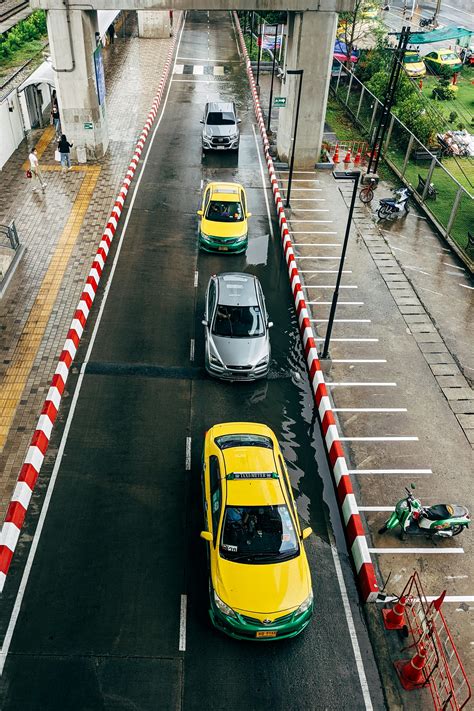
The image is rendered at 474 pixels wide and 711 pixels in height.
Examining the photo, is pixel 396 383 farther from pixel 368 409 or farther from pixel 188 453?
pixel 188 453

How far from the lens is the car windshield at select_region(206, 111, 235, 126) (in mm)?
29306

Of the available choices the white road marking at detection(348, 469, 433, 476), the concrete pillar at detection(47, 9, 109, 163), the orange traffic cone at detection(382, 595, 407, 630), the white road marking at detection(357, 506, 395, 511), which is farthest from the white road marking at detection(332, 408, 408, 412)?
the concrete pillar at detection(47, 9, 109, 163)

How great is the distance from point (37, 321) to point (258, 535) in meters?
10.4

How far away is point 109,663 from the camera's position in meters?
9.32

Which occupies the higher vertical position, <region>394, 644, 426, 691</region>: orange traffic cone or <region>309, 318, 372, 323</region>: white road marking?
<region>394, 644, 426, 691</region>: orange traffic cone

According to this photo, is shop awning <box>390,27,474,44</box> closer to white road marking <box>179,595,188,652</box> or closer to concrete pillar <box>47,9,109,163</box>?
concrete pillar <box>47,9,109,163</box>

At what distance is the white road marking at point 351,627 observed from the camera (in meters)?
9.25

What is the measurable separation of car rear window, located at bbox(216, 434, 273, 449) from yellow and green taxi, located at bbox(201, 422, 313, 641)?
1.0 inches

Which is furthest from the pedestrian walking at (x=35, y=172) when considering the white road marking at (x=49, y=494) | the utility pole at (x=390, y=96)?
the utility pole at (x=390, y=96)

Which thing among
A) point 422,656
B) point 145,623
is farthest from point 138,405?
point 422,656

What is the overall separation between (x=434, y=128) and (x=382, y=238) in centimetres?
1221

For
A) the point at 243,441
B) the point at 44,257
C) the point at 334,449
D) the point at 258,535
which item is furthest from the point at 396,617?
the point at 44,257

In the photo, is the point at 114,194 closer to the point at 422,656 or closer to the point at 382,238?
the point at 382,238

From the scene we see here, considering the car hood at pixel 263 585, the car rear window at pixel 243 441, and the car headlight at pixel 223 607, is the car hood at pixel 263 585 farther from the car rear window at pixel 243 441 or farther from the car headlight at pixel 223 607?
the car rear window at pixel 243 441
